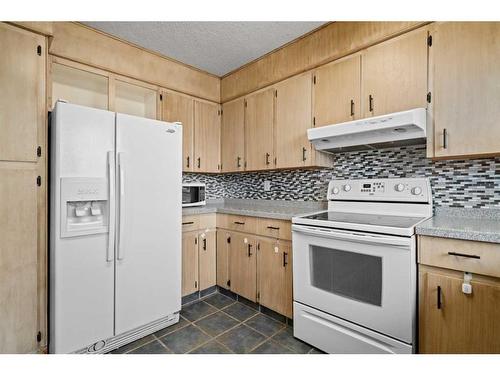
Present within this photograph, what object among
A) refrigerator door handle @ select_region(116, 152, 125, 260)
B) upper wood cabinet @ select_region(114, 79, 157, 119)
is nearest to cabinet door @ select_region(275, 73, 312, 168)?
upper wood cabinet @ select_region(114, 79, 157, 119)

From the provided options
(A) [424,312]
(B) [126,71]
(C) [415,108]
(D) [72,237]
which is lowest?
(A) [424,312]

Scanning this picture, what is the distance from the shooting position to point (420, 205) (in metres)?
1.84

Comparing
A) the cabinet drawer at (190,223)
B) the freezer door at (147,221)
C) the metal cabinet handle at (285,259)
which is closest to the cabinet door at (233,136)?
the cabinet drawer at (190,223)

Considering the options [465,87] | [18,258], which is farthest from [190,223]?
[465,87]

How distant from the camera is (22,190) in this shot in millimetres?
1578

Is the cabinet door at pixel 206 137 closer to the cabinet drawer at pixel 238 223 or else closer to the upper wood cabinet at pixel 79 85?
the cabinet drawer at pixel 238 223

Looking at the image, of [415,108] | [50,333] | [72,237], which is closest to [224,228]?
[72,237]

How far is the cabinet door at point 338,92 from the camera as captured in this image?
200cm

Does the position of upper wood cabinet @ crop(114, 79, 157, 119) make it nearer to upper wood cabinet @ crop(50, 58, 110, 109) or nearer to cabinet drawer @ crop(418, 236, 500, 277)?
upper wood cabinet @ crop(50, 58, 110, 109)

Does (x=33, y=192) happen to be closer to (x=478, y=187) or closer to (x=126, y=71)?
(x=126, y=71)

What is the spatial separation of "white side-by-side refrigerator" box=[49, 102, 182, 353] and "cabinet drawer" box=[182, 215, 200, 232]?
0.31 meters

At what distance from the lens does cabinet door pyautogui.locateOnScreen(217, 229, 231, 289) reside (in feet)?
8.78

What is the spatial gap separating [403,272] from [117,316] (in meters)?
1.92

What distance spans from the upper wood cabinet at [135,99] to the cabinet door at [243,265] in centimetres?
155
